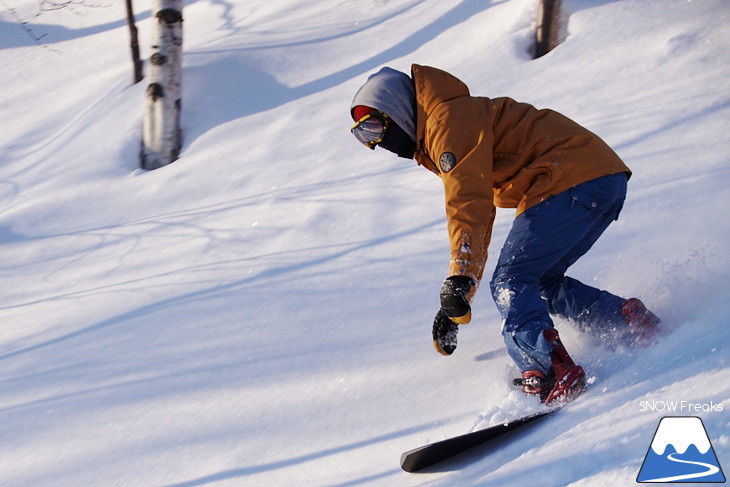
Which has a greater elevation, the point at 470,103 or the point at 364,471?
the point at 470,103

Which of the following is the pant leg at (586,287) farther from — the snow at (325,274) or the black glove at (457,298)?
the black glove at (457,298)

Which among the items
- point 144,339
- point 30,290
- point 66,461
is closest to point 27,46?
point 30,290

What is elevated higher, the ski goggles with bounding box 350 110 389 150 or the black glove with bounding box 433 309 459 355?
the ski goggles with bounding box 350 110 389 150

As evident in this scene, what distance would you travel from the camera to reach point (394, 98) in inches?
105

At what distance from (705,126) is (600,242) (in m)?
1.25

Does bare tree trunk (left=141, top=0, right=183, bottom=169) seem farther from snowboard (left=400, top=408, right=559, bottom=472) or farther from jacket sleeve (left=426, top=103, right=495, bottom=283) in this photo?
snowboard (left=400, top=408, right=559, bottom=472)

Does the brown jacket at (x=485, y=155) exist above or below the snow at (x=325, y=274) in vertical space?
above

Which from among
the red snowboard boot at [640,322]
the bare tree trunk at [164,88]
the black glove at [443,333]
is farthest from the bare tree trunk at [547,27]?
the black glove at [443,333]

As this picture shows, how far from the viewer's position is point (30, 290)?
491 cm

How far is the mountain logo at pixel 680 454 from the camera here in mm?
1896

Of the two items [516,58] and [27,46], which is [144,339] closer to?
[516,58]


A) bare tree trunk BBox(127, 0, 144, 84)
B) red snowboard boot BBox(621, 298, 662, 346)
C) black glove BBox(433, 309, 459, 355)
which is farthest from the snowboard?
bare tree trunk BBox(127, 0, 144, 84)

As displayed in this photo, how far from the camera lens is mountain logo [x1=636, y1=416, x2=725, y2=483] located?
1.90 m

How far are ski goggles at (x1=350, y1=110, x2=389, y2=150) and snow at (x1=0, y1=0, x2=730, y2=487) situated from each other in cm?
107
